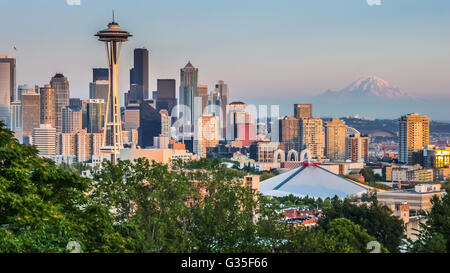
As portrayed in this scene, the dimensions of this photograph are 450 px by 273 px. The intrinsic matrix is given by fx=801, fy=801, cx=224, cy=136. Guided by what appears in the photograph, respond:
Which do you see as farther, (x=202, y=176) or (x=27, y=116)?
(x=27, y=116)

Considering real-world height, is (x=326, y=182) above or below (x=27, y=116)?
below

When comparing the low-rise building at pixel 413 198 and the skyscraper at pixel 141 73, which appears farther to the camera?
the skyscraper at pixel 141 73

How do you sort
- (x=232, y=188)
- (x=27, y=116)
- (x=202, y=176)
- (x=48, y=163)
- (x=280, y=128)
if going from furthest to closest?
(x=280, y=128) < (x=27, y=116) < (x=202, y=176) < (x=232, y=188) < (x=48, y=163)

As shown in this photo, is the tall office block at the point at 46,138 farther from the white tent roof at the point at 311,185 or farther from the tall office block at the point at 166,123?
the white tent roof at the point at 311,185

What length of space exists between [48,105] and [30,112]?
18.6ft

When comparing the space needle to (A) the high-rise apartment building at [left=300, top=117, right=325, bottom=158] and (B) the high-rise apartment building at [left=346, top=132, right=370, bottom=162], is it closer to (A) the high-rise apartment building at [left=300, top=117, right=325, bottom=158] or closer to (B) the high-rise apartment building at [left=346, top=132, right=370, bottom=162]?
(A) the high-rise apartment building at [left=300, top=117, right=325, bottom=158]

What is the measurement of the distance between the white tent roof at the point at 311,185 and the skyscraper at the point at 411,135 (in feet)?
9.11

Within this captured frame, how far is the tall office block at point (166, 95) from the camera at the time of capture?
73.8 ft

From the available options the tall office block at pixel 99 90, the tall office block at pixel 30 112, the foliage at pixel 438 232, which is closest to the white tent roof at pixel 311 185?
the tall office block at pixel 30 112

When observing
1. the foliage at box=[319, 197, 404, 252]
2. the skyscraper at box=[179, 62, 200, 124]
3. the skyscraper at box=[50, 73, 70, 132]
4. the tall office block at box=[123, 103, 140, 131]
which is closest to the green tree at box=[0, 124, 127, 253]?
the foliage at box=[319, 197, 404, 252]
